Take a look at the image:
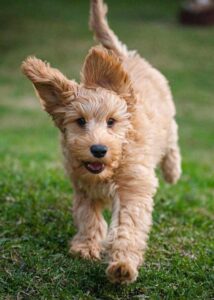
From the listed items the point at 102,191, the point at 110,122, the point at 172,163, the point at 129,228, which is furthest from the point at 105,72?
the point at 172,163

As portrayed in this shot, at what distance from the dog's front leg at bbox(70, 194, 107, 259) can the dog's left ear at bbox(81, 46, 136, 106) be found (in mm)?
986

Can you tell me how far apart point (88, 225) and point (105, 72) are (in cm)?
129

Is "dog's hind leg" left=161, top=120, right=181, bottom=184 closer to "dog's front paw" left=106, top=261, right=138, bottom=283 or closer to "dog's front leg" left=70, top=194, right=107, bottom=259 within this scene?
"dog's front leg" left=70, top=194, right=107, bottom=259

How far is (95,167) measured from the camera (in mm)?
5105

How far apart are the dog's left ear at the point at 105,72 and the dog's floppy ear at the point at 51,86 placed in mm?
149

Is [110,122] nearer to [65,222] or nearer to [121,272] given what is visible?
[121,272]

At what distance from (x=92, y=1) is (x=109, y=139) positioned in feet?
8.87

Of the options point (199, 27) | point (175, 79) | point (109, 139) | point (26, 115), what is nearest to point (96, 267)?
point (109, 139)

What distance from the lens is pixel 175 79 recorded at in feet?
78.5

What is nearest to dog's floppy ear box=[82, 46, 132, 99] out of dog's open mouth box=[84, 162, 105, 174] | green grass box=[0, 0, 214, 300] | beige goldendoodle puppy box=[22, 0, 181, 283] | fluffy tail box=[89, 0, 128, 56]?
beige goldendoodle puppy box=[22, 0, 181, 283]

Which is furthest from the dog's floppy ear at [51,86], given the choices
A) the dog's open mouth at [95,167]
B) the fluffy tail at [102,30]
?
the fluffy tail at [102,30]

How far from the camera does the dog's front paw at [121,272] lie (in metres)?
4.65

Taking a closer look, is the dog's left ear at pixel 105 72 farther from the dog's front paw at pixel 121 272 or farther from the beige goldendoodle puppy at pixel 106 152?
the dog's front paw at pixel 121 272

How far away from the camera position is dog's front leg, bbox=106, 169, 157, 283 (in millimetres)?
4688
